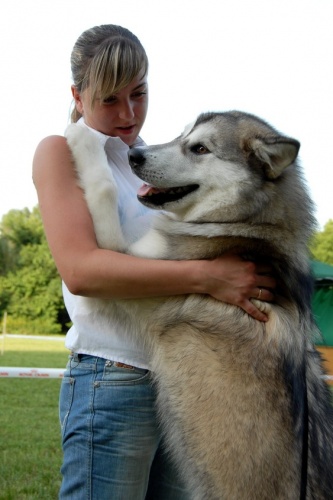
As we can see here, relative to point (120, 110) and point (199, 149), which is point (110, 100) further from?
point (199, 149)

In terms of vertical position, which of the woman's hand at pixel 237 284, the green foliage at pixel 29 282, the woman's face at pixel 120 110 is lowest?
the green foliage at pixel 29 282

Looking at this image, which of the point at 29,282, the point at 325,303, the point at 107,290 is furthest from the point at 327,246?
the point at 107,290

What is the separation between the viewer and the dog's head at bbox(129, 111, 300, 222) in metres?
3.12

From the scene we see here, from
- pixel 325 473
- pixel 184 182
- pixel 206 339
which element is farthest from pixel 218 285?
pixel 325 473

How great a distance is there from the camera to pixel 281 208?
3105 millimetres

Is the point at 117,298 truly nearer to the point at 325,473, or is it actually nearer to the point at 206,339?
the point at 206,339

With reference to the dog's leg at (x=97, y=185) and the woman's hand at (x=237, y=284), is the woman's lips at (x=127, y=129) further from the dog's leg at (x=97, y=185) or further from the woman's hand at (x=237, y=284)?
the woman's hand at (x=237, y=284)

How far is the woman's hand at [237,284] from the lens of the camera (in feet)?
9.18

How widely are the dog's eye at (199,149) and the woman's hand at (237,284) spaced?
27.6 inches

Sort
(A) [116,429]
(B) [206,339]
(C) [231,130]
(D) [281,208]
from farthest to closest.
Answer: (C) [231,130]
(D) [281,208]
(B) [206,339]
(A) [116,429]

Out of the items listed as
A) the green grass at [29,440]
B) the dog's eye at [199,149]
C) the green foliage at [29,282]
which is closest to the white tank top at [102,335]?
the dog's eye at [199,149]

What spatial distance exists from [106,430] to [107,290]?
577mm

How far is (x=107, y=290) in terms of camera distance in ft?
8.73

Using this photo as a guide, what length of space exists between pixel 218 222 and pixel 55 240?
34.2 inches
